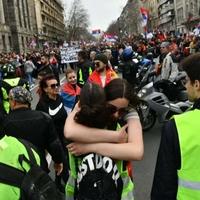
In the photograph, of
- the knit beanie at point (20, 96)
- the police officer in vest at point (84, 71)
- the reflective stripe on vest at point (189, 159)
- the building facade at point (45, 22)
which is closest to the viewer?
the reflective stripe on vest at point (189, 159)

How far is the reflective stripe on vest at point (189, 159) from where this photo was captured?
241 centimetres

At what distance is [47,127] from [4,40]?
5966 centimetres

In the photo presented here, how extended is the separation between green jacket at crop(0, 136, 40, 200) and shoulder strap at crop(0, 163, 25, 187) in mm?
21

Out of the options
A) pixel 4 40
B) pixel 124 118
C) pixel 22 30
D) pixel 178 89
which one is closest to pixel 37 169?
pixel 124 118

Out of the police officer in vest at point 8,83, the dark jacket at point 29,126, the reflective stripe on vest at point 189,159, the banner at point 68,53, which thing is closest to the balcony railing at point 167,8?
the banner at point 68,53

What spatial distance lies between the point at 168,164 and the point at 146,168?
4561 mm

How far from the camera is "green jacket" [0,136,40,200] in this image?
2.44 m

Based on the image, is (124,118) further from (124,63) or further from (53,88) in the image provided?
(124,63)

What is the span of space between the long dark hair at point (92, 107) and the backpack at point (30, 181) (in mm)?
466

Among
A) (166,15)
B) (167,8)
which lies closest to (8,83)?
(167,8)

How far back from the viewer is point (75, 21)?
4843 inches

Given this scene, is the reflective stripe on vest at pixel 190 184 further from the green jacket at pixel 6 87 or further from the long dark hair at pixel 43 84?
the green jacket at pixel 6 87

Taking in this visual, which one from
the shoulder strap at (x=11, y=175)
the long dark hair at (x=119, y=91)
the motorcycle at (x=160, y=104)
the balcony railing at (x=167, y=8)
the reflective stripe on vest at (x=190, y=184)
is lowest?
the motorcycle at (x=160, y=104)

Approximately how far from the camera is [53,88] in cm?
598
